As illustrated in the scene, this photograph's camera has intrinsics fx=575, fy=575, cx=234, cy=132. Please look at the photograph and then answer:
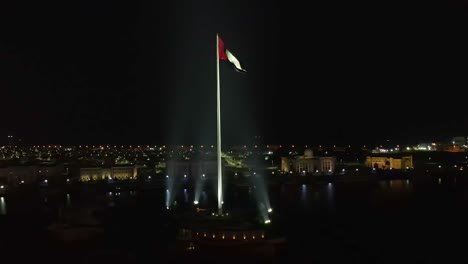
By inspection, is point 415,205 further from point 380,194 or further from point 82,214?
point 82,214

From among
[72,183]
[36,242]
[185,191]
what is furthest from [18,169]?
[36,242]

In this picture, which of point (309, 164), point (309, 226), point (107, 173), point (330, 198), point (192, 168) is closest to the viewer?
point (309, 226)

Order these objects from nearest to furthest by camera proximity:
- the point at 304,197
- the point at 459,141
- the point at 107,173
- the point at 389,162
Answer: the point at 304,197 < the point at 107,173 < the point at 389,162 < the point at 459,141

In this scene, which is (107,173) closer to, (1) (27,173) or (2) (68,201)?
(1) (27,173)

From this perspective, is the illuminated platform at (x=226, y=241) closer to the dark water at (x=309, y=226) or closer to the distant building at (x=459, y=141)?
the dark water at (x=309, y=226)

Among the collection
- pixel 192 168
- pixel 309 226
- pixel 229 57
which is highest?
pixel 229 57

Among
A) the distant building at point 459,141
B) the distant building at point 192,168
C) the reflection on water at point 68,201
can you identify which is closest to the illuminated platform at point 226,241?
the reflection on water at point 68,201

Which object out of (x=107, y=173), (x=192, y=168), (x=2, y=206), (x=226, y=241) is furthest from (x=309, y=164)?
(x=226, y=241)
